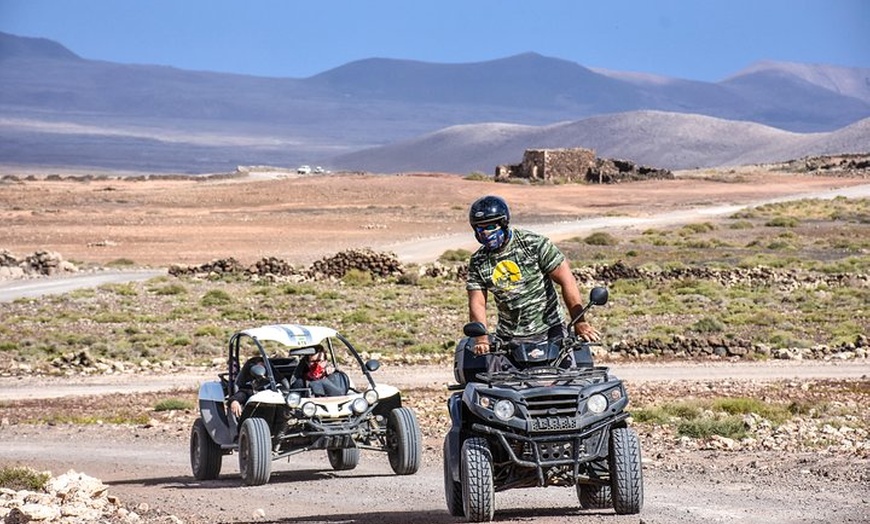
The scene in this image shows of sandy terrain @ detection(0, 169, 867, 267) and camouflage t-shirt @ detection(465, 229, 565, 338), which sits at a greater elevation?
camouflage t-shirt @ detection(465, 229, 565, 338)

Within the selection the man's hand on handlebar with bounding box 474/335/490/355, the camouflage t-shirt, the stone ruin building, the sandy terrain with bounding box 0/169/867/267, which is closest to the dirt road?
the man's hand on handlebar with bounding box 474/335/490/355

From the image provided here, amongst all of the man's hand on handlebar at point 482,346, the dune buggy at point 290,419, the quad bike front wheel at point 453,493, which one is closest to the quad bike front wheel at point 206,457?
the dune buggy at point 290,419

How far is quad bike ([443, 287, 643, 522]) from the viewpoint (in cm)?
966

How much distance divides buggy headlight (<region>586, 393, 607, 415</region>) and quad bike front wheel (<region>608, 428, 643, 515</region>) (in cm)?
18

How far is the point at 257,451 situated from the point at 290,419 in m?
0.43

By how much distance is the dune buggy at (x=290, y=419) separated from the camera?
43.7ft

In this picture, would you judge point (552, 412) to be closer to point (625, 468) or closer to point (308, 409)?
point (625, 468)

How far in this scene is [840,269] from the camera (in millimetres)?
48094

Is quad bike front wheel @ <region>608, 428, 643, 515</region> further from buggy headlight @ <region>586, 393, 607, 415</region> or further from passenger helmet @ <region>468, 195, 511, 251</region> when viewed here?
passenger helmet @ <region>468, 195, 511, 251</region>

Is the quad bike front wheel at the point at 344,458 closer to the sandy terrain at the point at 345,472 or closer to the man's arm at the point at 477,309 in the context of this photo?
the sandy terrain at the point at 345,472

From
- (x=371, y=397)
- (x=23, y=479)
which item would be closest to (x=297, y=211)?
(x=371, y=397)

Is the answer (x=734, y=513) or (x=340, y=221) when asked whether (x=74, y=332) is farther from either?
(x=340, y=221)

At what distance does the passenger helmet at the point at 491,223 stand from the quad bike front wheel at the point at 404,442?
3911mm

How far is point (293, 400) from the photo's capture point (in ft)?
43.8
